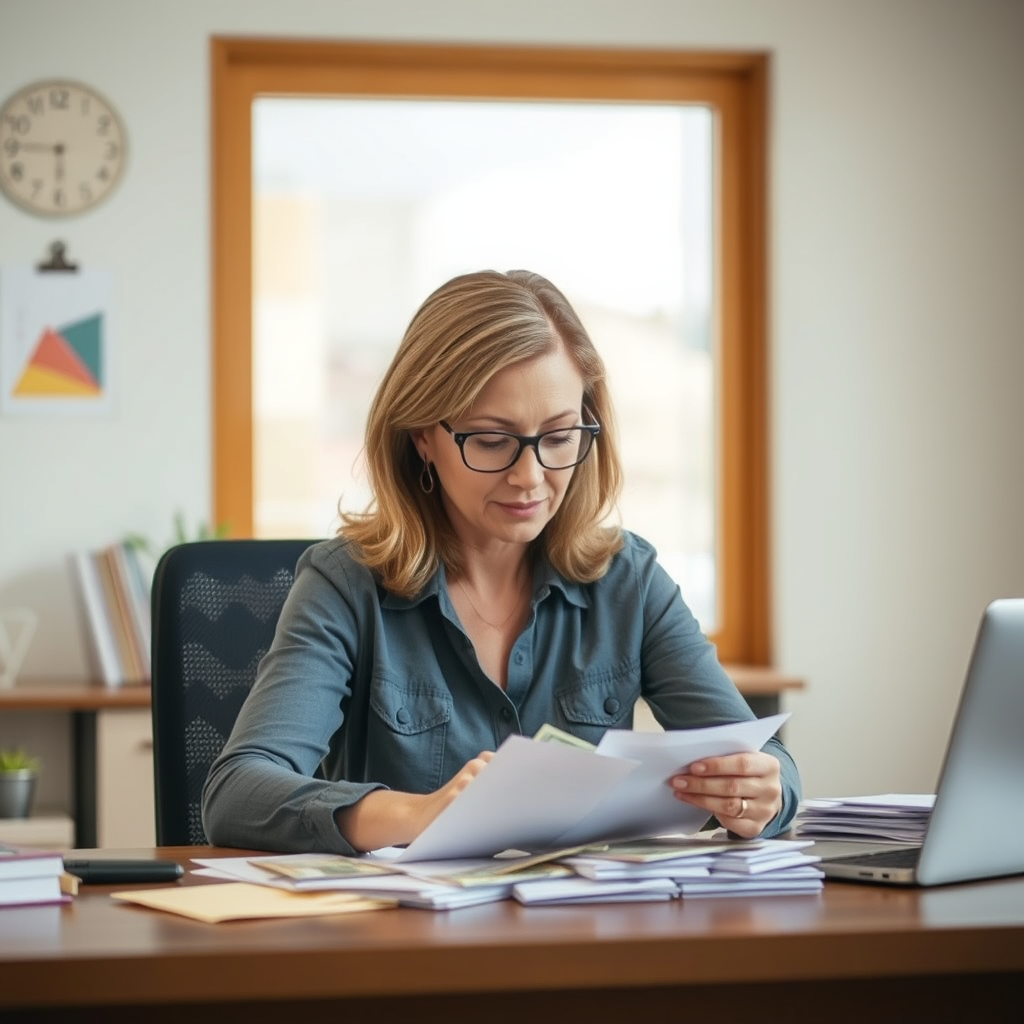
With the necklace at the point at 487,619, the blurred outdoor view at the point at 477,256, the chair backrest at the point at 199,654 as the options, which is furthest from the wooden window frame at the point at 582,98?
the necklace at the point at 487,619

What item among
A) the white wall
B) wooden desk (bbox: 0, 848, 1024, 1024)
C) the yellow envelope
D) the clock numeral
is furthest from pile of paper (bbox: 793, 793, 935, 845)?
the clock numeral

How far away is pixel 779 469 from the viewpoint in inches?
148

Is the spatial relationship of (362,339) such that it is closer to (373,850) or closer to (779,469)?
(779,469)

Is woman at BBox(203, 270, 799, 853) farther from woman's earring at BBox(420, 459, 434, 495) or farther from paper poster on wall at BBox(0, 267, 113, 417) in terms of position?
paper poster on wall at BBox(0, 267, 113, 417)

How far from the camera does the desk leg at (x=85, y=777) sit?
3182 millimetres

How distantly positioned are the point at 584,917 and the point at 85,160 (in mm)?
2916

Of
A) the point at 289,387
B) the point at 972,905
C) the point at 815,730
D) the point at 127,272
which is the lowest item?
the point at 815,730

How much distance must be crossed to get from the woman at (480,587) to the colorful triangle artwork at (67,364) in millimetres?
1876

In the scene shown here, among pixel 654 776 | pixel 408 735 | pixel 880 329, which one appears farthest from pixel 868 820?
pixel 880 329

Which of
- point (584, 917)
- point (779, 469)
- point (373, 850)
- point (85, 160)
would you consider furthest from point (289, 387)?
point (584, 917)

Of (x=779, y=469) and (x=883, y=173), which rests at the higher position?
(x=883, y=173)

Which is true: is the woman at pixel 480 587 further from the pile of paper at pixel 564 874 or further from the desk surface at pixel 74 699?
the desk surface at pixel 74 699

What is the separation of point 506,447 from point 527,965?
796mm

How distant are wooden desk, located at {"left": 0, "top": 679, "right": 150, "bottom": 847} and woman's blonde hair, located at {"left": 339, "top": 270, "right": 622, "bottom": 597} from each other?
145 cm
